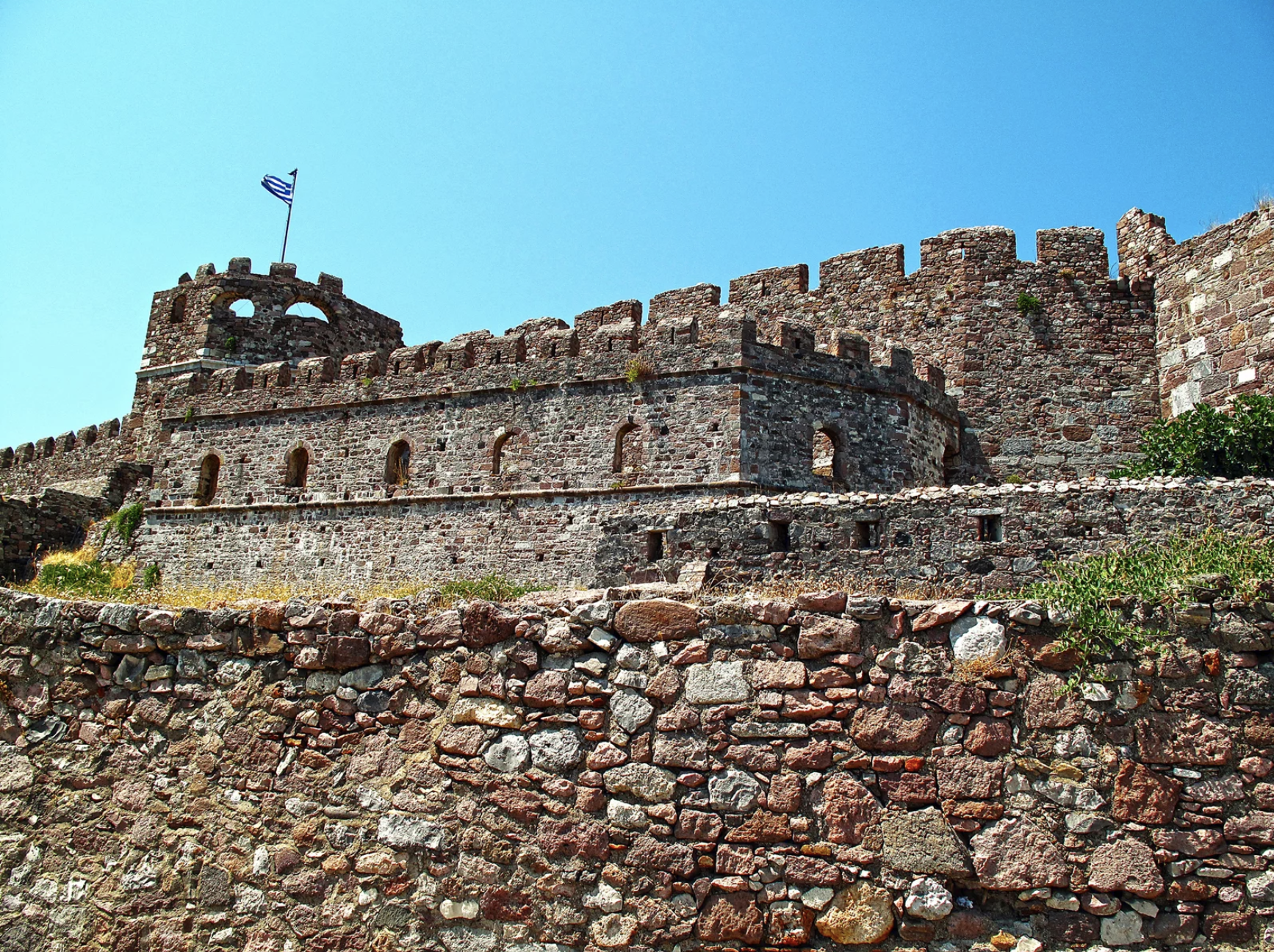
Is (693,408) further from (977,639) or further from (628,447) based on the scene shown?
(977,639)

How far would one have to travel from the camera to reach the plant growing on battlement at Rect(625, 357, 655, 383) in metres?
18.8

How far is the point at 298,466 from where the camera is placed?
74.2ft

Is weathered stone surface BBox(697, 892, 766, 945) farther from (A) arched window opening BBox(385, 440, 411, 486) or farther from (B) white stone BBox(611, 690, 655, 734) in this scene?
(A) arched window opening BBox(385, 440, 411, 486)

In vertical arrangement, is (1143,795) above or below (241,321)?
below

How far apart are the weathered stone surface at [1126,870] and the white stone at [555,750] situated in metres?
2.93

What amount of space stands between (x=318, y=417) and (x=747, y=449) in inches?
408

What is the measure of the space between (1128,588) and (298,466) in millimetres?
19799

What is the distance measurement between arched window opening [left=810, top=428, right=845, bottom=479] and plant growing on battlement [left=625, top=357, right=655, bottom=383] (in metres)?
3.36

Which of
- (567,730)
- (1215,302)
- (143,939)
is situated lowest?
(143,939)

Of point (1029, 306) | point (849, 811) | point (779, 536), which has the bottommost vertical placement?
point (849, 811)

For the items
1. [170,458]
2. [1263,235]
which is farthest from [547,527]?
[1263,235]

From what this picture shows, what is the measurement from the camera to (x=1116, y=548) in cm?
1056

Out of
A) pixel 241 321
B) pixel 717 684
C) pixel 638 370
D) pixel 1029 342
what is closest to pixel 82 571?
pixel 241 321

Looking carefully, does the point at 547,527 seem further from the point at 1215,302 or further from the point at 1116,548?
the point at 1215,302
